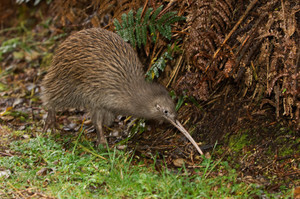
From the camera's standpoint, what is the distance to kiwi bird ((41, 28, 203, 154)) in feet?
13.4

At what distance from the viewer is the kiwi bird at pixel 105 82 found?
407 cm

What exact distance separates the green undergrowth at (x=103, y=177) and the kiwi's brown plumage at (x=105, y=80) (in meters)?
0.50

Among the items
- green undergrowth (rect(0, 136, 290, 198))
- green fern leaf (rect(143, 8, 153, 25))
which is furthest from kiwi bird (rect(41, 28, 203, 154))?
green undergrowth (rect(0, 136, 290, 198))

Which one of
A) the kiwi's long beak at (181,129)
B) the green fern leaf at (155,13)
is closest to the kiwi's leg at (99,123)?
the kiwi's long beak at (181,129)

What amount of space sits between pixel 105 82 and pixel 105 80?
0.02m

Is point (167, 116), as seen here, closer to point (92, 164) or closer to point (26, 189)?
point (92, 164)

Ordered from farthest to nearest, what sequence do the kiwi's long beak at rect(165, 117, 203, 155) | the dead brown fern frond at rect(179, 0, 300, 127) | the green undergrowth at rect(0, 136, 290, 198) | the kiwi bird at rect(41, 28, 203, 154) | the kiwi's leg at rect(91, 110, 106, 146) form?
the kiwi's leg at rect(91, 110, 106, 146), the kiwi bird at rect(41, 28, 203, 154), the kiwi's long beak at rect(165, 117, 203, 155), the dead brown fern frond at rect(179, 0, 300, 127), the green undergrowth at rect(0, 136, 290, 198)

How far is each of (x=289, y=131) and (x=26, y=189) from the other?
2.41 metres

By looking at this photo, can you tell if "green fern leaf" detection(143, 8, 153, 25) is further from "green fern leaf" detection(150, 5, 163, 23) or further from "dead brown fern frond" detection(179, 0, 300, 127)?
"dead brown fern frond" detection(179, 0, 300, 127)

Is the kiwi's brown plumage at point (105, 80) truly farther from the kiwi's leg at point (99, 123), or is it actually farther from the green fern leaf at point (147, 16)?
the green fern leaf at point (147, 16)

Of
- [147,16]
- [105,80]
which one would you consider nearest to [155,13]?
[147,16]

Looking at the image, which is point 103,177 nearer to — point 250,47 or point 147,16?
point 147,16

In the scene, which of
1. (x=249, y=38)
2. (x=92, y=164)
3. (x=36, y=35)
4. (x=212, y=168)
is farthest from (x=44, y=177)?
(x=36, y=35)

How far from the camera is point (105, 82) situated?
4.19 metres
